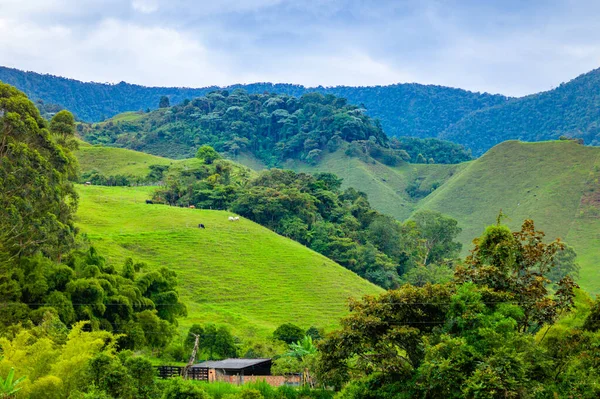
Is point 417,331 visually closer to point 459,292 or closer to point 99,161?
point 459,292

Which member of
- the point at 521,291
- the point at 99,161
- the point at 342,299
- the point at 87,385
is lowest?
the point at 342,299

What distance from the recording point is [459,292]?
27.8 meters

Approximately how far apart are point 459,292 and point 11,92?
33.6 metres

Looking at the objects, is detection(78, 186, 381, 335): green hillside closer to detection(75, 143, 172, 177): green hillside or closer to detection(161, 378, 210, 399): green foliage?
detection(161, 378, 210, 399): green foliage

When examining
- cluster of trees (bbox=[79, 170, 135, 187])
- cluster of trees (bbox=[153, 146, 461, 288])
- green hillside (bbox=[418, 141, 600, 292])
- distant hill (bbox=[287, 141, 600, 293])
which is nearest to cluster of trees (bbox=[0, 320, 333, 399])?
cluster of trees (bbox=[153, 146, 461, 288])

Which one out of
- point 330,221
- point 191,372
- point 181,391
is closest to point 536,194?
point 330,221

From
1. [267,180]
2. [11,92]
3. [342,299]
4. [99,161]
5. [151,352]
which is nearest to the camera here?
[11,92]

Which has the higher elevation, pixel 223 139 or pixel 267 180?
pixel 223 139

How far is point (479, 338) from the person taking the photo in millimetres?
26000

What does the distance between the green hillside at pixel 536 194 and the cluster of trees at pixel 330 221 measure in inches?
517

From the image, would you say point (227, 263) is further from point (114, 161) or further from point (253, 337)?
point (114, 161)

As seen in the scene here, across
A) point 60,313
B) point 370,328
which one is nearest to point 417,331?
point 370,328

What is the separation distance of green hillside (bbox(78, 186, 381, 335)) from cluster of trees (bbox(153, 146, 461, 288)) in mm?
6112

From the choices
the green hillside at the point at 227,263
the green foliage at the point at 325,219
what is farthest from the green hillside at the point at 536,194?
the green hillside at the point at 227,263
